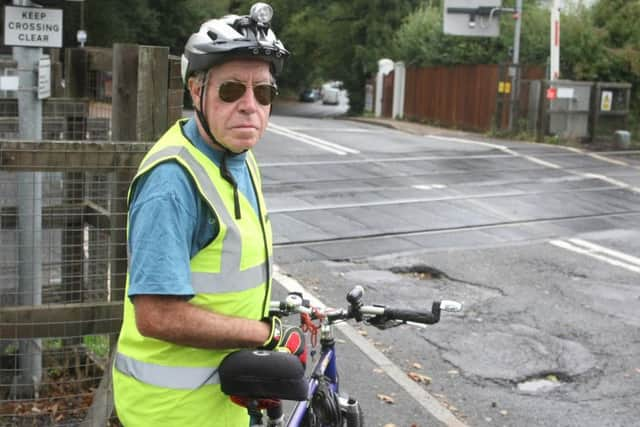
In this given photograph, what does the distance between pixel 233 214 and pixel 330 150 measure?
17.6 metres

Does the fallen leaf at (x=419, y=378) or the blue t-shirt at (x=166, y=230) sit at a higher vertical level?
the blue t-shirt at (x=166, y=230)

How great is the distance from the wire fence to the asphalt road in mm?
1794

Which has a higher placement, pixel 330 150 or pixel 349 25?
pixel 349 25

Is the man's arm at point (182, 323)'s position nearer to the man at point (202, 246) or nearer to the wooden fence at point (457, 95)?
the man at point (202, 246)

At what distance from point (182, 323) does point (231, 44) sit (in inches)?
30.7

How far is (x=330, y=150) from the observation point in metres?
20.2

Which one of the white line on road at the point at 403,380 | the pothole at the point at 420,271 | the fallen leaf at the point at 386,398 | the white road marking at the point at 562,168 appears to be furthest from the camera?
the white road marking at the point at 562,168

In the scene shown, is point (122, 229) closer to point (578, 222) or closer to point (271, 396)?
point (271, 396)

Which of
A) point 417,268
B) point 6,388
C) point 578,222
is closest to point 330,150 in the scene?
point 578,222

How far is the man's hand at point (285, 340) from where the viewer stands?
9.10 feet

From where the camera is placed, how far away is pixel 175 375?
8.66ft

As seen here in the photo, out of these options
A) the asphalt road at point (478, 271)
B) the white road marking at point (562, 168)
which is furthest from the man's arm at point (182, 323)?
the white road marking at point (562, 168)

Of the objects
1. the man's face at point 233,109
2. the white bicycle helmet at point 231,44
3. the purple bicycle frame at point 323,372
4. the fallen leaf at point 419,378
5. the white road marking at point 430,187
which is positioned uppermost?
the white bicycle helmet at point 231,44

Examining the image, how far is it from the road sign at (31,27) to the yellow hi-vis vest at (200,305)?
443 centimetres
